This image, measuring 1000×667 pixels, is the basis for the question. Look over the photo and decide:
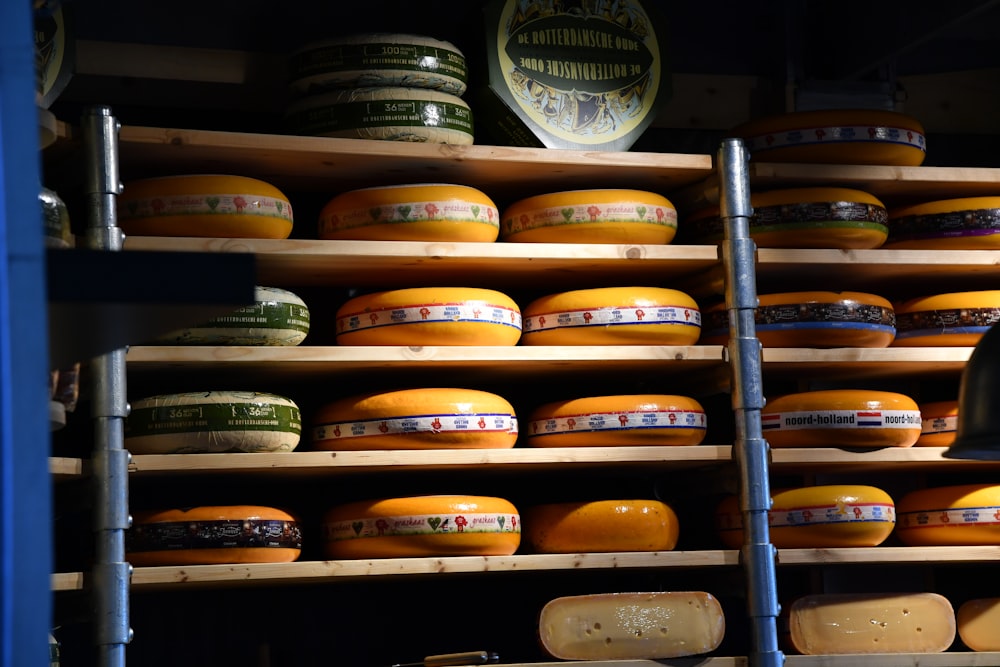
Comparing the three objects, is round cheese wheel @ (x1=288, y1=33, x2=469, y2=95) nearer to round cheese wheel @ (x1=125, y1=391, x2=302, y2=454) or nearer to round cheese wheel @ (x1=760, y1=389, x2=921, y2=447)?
round cheese wheel @ (x1=125, y1=391, x2=302, y2=454)

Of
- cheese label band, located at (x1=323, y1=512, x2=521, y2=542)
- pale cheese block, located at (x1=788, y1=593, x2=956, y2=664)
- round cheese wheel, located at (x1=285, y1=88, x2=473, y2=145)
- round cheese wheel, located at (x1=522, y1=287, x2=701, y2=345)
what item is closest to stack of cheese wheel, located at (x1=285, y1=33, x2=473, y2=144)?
round cheese wheel, located at (x1=285, y1=88, x2=473, y2=145)

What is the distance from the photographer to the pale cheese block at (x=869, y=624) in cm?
294

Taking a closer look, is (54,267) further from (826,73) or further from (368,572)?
(826,73)

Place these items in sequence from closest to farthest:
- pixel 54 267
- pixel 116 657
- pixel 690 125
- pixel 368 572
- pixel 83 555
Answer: pixel 54 267, pixel 116 657, pixel 368 572, pixel 83 555, pixel 690 125

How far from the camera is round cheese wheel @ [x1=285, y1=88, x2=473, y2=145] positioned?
9.46ft

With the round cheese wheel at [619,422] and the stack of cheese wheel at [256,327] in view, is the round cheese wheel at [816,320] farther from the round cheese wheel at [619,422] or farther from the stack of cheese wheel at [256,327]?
the stack of cheese wheel at [256,327]

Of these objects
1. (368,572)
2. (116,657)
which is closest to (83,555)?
(116,657)

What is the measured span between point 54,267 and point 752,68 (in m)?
3.07

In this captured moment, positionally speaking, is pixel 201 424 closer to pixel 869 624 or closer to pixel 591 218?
pixel 591 218

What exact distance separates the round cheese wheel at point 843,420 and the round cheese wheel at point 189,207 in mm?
1312

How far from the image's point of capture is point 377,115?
2.88 metres

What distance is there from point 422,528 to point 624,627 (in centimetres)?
51

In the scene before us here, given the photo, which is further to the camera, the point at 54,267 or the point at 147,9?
the point at 147,9

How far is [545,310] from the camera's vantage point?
297 cm
